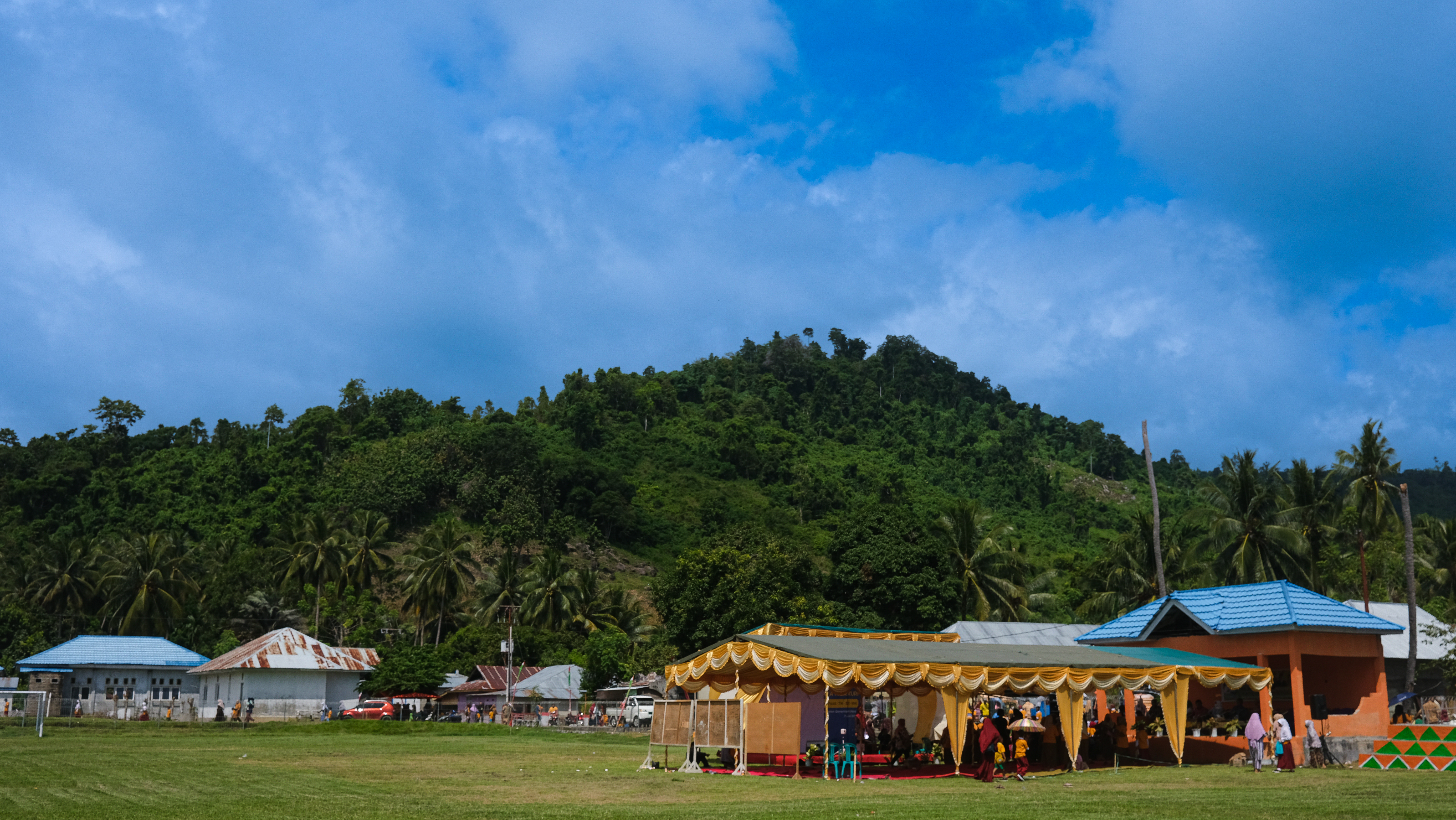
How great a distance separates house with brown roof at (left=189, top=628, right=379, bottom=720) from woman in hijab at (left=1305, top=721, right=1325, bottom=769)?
42.0 m

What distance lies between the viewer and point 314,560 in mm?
68625

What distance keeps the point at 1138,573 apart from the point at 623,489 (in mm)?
50022

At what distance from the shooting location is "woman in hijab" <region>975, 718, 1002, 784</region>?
60.0ft

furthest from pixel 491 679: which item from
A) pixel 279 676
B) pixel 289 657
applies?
pixel 279 676

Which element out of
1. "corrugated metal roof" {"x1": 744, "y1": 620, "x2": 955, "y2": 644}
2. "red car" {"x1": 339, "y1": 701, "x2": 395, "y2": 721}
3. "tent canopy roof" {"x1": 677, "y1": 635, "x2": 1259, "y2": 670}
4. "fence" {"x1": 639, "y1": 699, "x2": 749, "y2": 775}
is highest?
"corrugated metal roof" {"x1": 744, "y1": 620, "x2": 955, "y2": 644}

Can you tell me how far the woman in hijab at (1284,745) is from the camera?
21.1m

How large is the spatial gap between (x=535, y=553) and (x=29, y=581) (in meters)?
33.3

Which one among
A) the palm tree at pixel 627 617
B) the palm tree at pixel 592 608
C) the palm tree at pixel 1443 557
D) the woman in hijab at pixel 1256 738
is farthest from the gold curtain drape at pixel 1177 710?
the palm tree at pixel 592 608

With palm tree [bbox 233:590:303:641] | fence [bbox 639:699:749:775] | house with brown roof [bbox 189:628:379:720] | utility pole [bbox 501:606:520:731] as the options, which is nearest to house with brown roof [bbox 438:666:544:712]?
utility pole [bbox 501:606:520:731]

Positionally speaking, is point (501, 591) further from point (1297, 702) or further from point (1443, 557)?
point (1297, 702)

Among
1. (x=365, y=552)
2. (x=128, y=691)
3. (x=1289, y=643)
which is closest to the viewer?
(x=1289, y=643)

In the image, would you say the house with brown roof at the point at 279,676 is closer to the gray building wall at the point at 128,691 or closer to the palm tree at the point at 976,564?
the gray building wall at the point at 128,691

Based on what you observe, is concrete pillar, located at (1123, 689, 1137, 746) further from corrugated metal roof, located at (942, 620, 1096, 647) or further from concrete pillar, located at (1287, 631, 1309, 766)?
corrugated metal roof, located at (942, 620, 1096, 647)

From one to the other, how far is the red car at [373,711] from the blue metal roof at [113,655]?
9.35m
